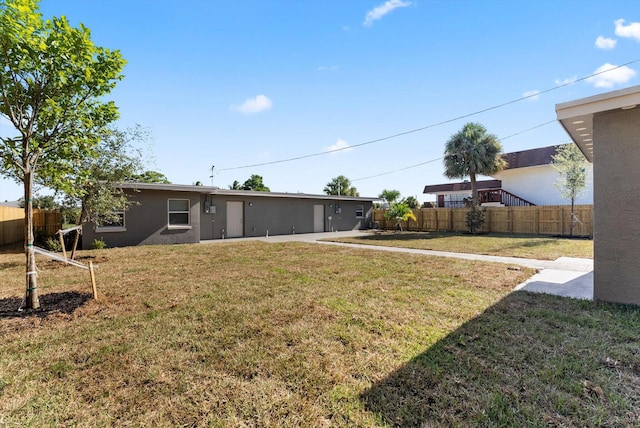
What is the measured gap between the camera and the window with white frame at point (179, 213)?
42.2ft

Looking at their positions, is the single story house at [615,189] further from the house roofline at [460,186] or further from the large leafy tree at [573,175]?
the house roofline at [460,186]

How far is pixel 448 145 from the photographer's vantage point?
18.9 m

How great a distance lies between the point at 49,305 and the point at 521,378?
20.1ft

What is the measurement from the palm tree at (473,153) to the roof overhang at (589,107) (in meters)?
13.7

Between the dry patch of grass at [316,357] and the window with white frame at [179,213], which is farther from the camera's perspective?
the window with white frame at [179,213]

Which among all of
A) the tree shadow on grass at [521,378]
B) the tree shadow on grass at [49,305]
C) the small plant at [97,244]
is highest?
the small plant at [97,244]

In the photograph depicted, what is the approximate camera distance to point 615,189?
423cm

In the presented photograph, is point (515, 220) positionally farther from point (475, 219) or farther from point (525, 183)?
point (525, 183)

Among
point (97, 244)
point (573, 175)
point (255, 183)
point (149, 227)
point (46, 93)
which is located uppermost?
point (255, 183)

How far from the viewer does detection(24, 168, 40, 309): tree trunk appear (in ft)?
13.2

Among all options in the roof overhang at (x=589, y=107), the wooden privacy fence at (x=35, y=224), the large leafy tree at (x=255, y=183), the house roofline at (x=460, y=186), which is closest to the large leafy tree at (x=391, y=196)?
the house roofline at (x=460, y=186)

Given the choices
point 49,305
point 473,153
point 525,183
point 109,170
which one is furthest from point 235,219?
point 525,183

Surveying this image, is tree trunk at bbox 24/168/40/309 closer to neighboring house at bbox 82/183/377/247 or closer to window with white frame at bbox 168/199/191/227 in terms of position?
neighboring house at bbox 82/183/377/247

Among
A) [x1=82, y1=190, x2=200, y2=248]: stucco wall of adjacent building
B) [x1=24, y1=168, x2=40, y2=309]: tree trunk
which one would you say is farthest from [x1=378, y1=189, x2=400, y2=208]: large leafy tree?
[x1=24, y1=168, x2=40, y2=309]: tree trunk
